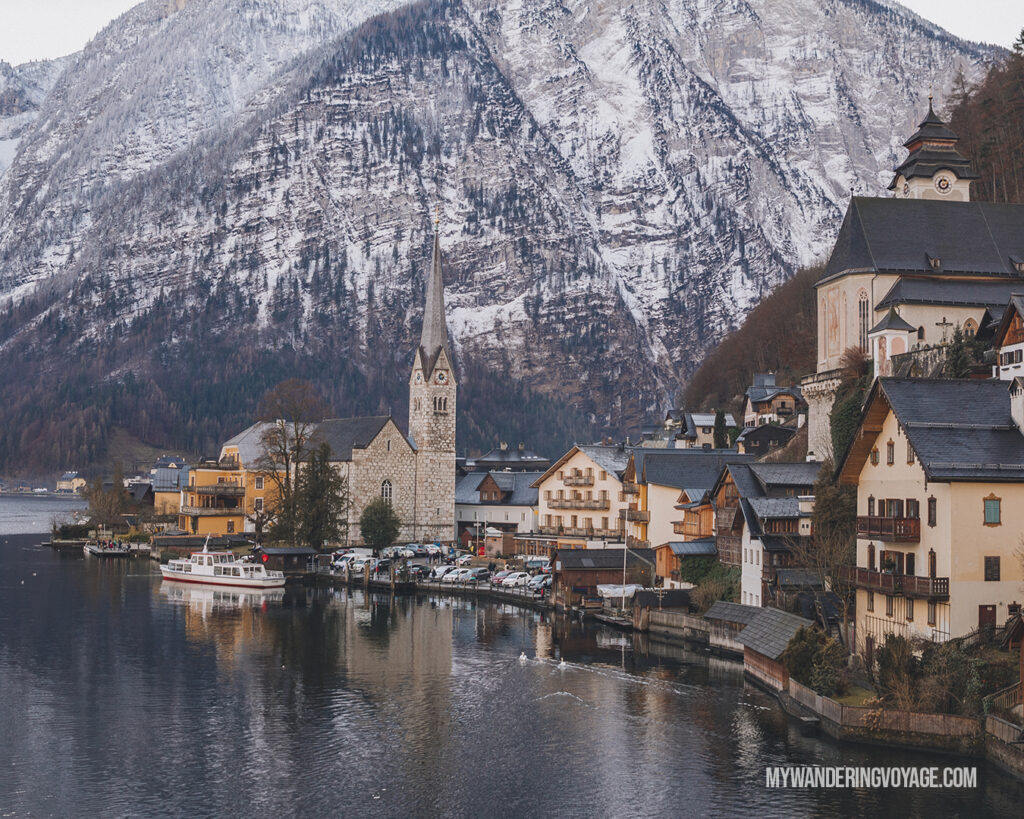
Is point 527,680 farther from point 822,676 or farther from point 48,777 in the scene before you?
point 48,777

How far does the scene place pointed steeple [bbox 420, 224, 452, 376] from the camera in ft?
407

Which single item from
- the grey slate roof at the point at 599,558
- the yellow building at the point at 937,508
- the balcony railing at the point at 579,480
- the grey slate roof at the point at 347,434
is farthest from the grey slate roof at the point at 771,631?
the grey slate roof at the point at 347,434

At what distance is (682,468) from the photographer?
7894 centimetres

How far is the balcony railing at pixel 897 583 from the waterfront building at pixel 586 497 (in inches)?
1549

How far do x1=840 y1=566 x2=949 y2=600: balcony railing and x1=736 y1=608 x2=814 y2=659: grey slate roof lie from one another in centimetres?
250

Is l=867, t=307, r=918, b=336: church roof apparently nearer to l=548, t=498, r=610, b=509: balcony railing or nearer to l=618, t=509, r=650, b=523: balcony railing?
l=618, t=509, r=650, b=523: balcony railing

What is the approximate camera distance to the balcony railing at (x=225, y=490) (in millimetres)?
124562

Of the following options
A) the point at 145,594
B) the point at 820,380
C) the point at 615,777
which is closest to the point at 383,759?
the point at 615,777

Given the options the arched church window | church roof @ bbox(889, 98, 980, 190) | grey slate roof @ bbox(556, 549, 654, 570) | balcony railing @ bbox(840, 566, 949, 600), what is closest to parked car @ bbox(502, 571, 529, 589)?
grey slate roof @ bbox(556, 549, 654, 570)

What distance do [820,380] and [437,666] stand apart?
29489mm

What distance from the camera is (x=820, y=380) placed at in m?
70.5

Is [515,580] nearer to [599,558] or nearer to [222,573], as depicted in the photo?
[599,558]

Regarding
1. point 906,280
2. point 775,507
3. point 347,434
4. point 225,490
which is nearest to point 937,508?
point 775,507

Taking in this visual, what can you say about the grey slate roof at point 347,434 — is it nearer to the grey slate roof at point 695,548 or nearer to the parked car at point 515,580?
the parked car at point 515,580
